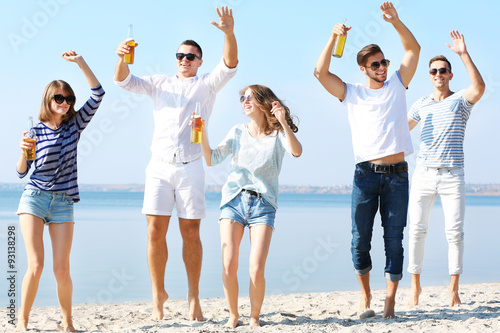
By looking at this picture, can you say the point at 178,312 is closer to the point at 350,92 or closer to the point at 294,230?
the point at 350,92

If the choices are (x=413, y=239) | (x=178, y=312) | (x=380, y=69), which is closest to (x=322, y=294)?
(x=413, y=239)


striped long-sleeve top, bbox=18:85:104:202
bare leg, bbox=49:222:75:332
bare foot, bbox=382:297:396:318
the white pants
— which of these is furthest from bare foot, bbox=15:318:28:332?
the white pants

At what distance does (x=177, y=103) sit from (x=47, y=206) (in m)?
1.36

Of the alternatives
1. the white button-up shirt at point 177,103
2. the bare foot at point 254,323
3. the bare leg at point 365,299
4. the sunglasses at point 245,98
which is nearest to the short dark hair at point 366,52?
the sunglasses at point 245,98

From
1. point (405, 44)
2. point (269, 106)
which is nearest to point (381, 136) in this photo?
point (405, 44)

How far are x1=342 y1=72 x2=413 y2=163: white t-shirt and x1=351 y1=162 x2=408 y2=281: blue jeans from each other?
15cm

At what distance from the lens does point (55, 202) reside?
14.8 feet

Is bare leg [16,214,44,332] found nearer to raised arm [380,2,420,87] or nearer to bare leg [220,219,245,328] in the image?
bare leg [220,219,245,328]

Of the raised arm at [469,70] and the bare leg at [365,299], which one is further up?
the raised arm at [469,70]

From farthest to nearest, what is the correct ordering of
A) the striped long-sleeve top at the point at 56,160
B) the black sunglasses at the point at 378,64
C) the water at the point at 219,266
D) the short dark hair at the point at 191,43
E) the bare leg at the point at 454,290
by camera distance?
the water at the point at 219,266
the bare leg at the point at 454,290
the short dark hair at the point at 191,43
the black sunglasses at the point at 378,64
the striped long-sleeve top at the point at 56,160

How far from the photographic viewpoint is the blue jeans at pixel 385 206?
15.5 feet

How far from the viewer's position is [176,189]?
5.02 meters

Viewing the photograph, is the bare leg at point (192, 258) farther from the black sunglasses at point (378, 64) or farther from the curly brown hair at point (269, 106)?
the black sunglasses at point (378, 64)

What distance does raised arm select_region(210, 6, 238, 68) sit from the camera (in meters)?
4.81
